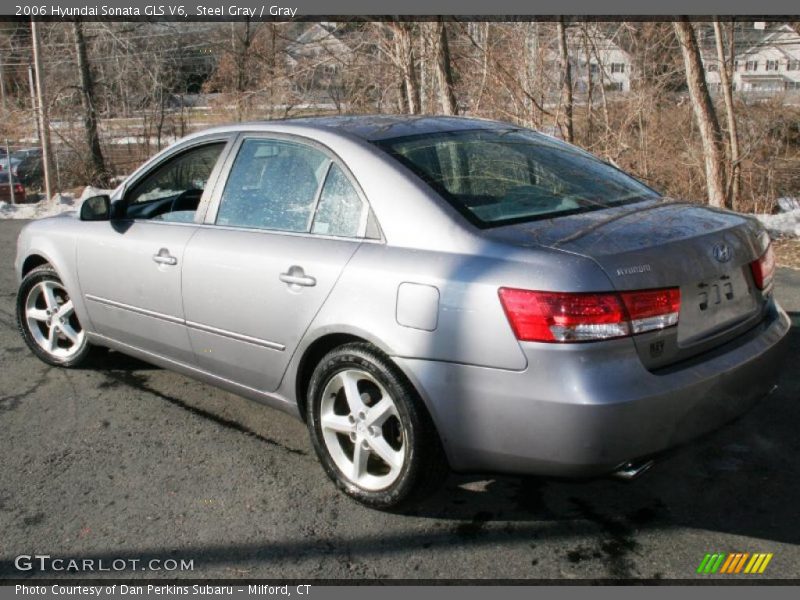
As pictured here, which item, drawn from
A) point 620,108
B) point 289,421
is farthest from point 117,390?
point 620,108

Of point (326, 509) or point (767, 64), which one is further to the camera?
point (767, 64)

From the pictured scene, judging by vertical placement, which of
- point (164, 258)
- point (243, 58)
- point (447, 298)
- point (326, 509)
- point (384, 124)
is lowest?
point (326, 509)

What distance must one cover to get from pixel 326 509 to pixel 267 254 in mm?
1174

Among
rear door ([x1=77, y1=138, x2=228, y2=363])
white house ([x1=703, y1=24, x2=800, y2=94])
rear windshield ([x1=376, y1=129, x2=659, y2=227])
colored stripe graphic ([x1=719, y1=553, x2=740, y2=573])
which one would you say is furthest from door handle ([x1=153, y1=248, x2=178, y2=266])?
white house ([x1=703, y1=24, x2=800, y2=94])

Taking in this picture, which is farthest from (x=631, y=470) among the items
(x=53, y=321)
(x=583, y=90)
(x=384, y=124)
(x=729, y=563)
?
(x=583, y=90)

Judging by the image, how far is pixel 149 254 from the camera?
4.19 m

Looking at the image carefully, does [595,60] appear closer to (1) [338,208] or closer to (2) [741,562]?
(1) [338,208]

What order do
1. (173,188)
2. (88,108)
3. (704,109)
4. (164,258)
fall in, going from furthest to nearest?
(88,108), (704,109), (173,188), (164,258)

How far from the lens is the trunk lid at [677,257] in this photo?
9.04ft

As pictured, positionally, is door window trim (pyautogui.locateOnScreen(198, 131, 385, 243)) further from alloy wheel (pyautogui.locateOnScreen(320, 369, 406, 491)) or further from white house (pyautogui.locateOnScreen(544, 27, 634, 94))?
white house (pyautogui.locateOnScreen(544, 27, 634, 94))

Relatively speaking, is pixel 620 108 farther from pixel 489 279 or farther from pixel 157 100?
pixel 157 100

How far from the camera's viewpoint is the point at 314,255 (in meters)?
3.38

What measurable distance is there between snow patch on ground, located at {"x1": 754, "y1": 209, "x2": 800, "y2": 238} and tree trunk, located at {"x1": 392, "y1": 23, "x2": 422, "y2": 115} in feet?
16.9

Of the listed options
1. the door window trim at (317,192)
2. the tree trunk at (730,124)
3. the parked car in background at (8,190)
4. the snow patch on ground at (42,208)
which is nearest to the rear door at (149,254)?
the door window trim at (317,192)
